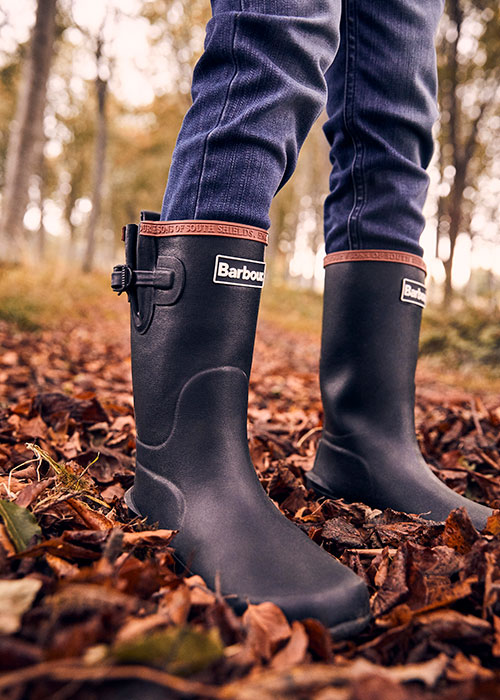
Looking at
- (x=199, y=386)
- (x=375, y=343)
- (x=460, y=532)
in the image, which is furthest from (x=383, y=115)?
(x=460, y=532)

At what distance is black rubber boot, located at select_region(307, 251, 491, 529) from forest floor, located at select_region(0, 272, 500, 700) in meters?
0.10

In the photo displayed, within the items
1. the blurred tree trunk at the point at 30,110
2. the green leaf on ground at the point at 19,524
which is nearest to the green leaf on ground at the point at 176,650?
the green leaf on ground at the point at 19,524

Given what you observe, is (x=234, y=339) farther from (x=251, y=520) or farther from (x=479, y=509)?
(x=479, y=509)

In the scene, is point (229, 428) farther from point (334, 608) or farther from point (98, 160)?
point (98, 160)

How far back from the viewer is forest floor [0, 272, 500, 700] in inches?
20.2

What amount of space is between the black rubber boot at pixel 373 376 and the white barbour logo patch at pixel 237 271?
39cm

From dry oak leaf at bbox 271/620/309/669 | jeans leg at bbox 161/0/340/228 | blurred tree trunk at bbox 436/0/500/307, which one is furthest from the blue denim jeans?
blurred tree trunk at bbox 436/0/500/307

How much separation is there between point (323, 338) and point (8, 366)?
6.74 ft

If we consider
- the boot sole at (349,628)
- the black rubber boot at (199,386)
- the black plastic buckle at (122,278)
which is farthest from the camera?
the black plastic buckle at (122,278)

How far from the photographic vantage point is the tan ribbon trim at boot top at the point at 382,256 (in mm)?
1272

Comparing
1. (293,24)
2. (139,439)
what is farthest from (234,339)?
(293,24)

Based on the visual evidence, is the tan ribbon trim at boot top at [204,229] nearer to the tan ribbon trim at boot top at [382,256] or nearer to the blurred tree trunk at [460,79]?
the tan ribbon trim at boot top at [382,256]

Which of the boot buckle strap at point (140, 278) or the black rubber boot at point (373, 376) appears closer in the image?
the boot buckle strap at point (140, 278)

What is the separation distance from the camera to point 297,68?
3.18ft
